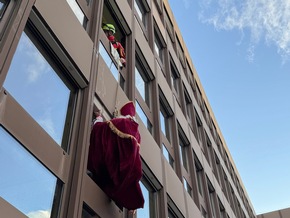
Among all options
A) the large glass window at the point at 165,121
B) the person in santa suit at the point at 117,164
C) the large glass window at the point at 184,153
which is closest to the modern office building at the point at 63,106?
the person in santa suit at the point at 117,164

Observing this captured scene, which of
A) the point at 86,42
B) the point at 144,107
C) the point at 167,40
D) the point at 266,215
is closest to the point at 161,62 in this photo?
the point at 167,40

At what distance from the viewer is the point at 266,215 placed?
3788cm

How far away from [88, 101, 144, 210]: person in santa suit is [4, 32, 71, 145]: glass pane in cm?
83

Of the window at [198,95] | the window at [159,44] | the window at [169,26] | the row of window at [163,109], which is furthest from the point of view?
the window at [198,95]

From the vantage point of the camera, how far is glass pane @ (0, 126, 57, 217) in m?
5.12

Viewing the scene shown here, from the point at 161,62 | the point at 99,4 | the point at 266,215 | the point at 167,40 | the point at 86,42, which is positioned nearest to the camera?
the point at 86,42

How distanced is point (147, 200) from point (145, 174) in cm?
68

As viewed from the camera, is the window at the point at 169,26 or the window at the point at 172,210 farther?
the window at the point at 169,26

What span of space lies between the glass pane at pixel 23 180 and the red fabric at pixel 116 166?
1426mm

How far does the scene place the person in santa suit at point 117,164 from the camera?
279 inches

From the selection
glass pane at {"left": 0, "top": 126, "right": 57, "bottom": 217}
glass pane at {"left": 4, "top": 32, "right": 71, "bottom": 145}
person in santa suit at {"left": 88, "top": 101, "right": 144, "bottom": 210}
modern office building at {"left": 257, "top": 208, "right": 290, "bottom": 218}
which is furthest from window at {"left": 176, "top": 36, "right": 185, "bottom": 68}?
modern office building at {"left": 257, "top": 208, "right": 290, "bottom": 218}

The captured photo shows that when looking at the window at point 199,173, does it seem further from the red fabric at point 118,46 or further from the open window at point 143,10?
the red fabric at point 118,46

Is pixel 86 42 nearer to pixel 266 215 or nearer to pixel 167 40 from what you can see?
pixel 167 40

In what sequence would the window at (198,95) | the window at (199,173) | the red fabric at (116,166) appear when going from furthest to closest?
1. the window at (198,95)
2. the window at (199,173)
3. the red fabric at (116,166)
